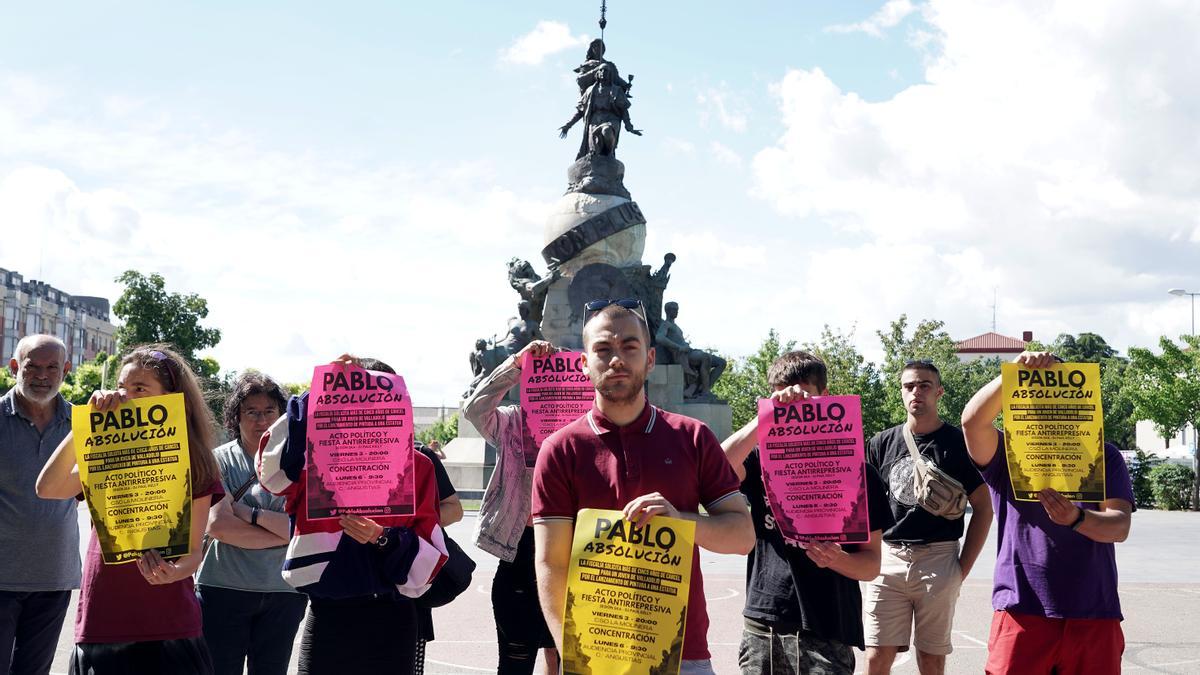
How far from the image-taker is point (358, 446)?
14.4 feet

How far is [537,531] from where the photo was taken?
12.2 feet

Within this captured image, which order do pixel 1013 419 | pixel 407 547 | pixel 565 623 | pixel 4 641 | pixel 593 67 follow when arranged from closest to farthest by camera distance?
1. pixel 565 623
2. pixel 407 547
3. pixel 1013 419
4. pixel 4 641
5. pixel 593 67

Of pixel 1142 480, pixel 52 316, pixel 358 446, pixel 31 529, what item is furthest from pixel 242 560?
pixel 52 316

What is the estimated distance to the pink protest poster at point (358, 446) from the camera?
14.2 ft

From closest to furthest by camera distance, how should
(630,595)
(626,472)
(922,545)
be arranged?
(630,595) < (626,472) < (922,545)

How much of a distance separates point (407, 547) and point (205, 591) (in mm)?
1911

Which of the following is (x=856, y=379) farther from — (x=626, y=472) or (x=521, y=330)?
(x=626, y=472)

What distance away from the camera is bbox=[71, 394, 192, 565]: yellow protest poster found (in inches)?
171

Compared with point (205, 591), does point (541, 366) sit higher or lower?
higher

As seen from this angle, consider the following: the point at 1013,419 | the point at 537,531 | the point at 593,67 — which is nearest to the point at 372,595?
the point at 537,531

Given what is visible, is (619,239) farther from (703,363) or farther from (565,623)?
(565,623)

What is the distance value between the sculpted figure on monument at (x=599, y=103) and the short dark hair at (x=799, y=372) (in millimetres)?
26573

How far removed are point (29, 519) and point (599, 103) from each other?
89.3ft

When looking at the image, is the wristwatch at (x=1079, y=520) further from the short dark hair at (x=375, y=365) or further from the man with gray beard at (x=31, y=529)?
the man with gray beard at (x=31, y=529)
